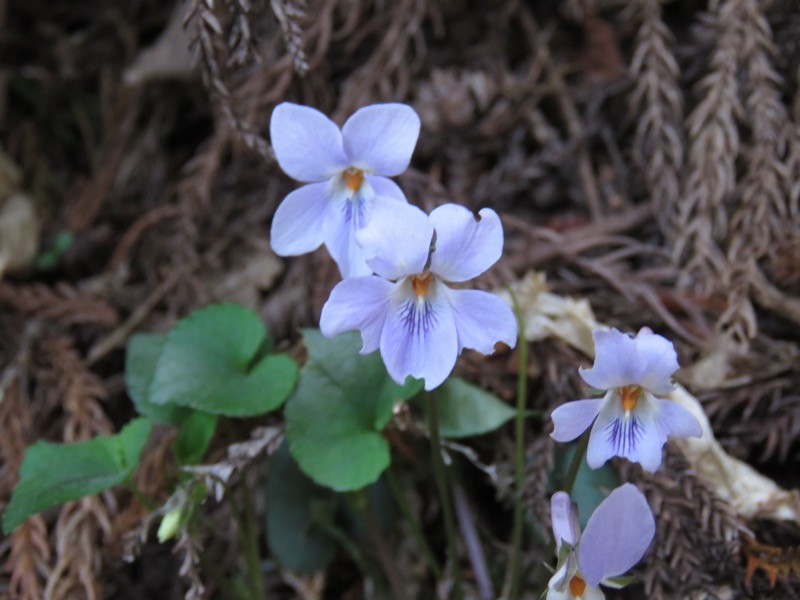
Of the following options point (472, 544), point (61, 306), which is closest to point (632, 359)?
point (472, 544)

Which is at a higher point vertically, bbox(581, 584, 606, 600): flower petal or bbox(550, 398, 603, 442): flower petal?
bbox(550, 398, 603, 442): flower petal

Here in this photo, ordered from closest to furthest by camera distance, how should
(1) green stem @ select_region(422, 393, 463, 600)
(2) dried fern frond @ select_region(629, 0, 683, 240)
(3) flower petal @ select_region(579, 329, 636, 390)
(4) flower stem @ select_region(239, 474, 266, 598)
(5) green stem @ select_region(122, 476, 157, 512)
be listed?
(3) flower petal @ select_region(579, 329, 636, 390)
(1) green stem @ select_region(422, 393, 463, 600)
(5) green stem @ select_region(122, 476, 157, 512)
(4) flower stem @ select_region(239, 474, 266, 598)
(2) dried fern frond @ select_region(629, 0, 683, 240)

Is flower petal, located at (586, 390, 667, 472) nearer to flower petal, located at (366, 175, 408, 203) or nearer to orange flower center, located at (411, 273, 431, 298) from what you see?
orange flower center, located at (411, 273, 431, 298)

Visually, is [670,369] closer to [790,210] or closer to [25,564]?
[790,210]

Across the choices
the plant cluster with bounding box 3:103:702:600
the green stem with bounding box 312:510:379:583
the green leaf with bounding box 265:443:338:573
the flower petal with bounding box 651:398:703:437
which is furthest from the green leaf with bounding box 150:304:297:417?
the flower petal with bounding box 651:398:703:437

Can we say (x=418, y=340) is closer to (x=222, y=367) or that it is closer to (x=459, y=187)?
(x=222, y=367)

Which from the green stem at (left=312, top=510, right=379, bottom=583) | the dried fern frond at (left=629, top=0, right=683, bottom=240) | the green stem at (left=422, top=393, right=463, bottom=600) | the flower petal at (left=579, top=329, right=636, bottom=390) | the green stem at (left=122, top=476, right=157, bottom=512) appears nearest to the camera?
the flower petal at (left=579, top=329, right=636, bottom=390)
